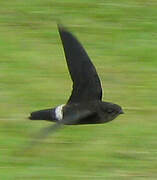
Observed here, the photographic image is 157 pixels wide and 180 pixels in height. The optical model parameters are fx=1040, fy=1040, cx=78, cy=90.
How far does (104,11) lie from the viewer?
9.76 metres

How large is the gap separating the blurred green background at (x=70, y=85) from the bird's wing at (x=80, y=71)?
307 mm

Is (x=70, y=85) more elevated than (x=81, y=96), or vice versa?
(x=81, y=96)

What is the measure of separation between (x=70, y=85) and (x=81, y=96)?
3.77 ft

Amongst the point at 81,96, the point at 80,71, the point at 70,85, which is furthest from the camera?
the point at 70,85

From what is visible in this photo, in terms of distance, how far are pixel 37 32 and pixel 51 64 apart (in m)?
0.68

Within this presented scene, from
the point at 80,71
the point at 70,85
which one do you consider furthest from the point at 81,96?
the point at 70,85

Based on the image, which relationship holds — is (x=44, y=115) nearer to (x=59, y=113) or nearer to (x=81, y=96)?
(x=59, y=113)

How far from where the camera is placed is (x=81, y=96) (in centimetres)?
718

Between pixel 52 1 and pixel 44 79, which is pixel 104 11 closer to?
pixel 52 1

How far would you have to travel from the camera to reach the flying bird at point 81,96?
694cm

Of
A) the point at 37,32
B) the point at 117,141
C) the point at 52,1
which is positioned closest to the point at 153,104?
the point at 117,141

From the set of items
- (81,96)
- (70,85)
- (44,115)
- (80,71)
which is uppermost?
(80,71)

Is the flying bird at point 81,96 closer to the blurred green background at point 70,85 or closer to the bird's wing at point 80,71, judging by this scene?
the bird's wing at point 80,71

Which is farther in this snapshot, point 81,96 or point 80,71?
point 81,96
